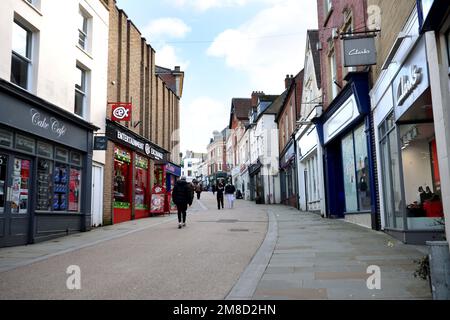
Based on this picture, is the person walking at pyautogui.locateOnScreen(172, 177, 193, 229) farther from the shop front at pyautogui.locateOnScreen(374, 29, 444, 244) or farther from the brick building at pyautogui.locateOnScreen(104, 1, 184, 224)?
the shop front at pyautogui.locateOnScreen(374, 29, 444, 244)

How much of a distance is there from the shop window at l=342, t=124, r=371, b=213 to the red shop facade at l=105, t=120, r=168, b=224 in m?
8.86

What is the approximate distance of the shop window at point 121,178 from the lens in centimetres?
1759

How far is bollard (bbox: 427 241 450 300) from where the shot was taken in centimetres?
465

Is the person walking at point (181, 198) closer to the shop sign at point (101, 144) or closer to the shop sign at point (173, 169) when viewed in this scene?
the shop sign at point (101, 144)

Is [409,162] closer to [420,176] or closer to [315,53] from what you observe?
[420,176]

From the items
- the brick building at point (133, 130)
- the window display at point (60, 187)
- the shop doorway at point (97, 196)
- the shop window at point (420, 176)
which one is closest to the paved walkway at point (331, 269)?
the shop window at point (420, 176)

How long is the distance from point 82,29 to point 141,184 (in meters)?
8.03

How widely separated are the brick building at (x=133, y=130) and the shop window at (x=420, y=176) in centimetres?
1086

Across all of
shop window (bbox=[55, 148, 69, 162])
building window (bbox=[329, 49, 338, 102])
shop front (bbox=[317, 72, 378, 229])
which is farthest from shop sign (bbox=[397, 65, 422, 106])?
shop window (bbox=[55, 148, 69, 162])

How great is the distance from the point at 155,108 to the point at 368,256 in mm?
18476

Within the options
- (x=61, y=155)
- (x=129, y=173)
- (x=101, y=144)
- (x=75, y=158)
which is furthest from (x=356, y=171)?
(x=129, y=173)

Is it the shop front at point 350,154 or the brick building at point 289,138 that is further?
the brick building at point 289,138
